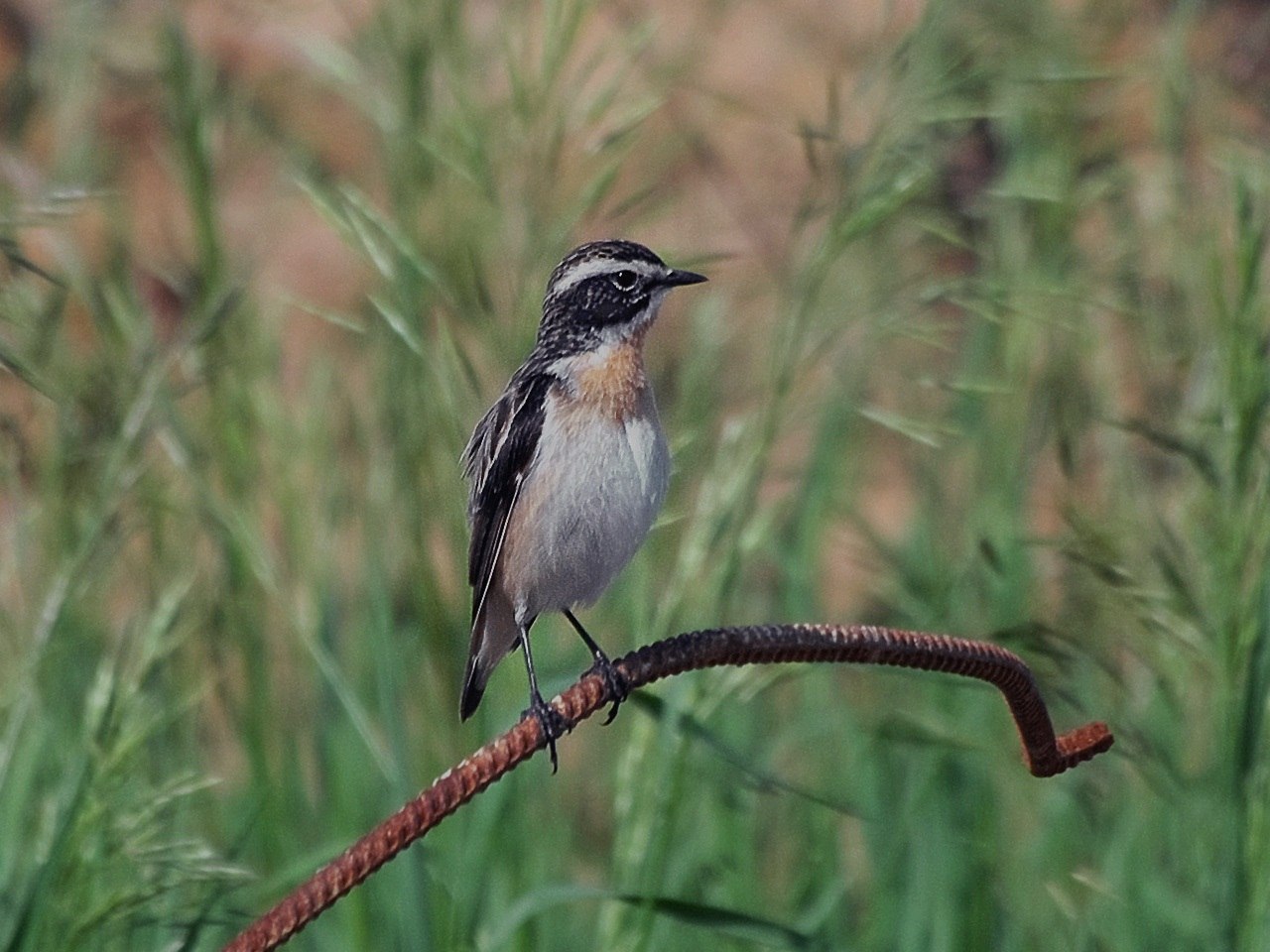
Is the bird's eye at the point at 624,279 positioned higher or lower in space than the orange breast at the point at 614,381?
higher

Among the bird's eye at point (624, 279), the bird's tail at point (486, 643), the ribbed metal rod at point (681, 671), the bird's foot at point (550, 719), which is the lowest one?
the ribbed metal rod at point (681, 671)

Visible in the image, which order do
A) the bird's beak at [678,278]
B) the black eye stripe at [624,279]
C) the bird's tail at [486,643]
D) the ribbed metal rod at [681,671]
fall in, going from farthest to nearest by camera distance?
1. the black eye stripe at [624,279]
2. the bird's beak at [678,278]
3. the bird's tail at [486,643]
4. the ribbed metal rod at [681,671]

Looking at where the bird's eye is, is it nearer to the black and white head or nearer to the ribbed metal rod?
the black and white head

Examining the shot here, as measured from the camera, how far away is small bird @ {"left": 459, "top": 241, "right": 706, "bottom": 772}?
351 centimetres

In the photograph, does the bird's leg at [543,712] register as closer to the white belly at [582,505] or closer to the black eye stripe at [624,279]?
the white belly at [582,505]

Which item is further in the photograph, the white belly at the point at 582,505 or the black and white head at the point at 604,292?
the black and white head at the point at 604,292

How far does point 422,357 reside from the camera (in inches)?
127

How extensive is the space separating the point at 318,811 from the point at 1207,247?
2316 mm

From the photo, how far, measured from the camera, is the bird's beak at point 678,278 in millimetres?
3603

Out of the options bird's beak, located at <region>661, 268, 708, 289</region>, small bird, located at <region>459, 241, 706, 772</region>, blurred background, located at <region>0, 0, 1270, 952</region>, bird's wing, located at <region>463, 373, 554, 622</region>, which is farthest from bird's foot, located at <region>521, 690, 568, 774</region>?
bird's beak, located at <region>661, 268, 708, 289</region>

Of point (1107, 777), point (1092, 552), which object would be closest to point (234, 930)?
point (1092, 552)

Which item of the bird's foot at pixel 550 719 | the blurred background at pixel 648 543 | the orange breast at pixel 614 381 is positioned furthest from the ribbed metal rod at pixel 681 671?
the orange breast at pixel 614 381

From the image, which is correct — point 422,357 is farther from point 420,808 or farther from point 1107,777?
point 1107,777

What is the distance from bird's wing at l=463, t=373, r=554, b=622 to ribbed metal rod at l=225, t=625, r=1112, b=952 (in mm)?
1211
